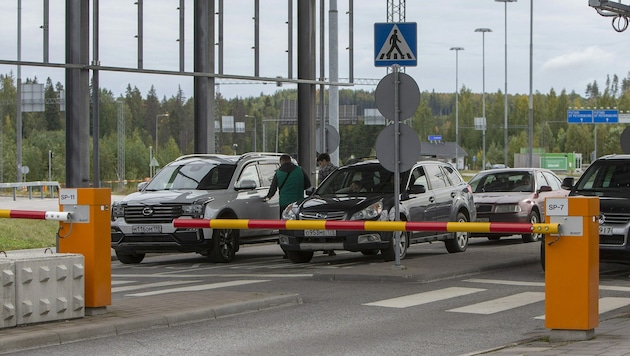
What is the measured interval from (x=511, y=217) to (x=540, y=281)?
9.68 m

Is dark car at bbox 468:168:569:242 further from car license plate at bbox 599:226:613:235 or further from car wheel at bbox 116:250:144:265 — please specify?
car license plate at bbox 599:226:613:235

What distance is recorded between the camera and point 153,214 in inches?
786

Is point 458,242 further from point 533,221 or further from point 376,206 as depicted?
point 533,221

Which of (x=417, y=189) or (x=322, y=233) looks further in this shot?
(x=417, y=189)

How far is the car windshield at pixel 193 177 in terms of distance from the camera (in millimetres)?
21156

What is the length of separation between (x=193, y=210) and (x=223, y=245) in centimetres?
87

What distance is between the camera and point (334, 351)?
9.88 meters

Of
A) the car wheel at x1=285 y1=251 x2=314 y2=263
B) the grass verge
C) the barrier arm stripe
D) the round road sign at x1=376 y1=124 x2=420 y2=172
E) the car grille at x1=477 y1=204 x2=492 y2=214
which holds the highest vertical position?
the round road sign at x1=376 y1=124 x2=420 y2=172

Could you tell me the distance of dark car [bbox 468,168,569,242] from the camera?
2584cm

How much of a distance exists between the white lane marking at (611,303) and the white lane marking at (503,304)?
750 millimetres

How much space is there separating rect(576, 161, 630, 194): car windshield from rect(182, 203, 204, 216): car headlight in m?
6.27

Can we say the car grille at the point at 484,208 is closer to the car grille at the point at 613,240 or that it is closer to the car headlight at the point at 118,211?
the car headlight at the point at 118,211

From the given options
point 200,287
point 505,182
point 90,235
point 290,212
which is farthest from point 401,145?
point 505,182

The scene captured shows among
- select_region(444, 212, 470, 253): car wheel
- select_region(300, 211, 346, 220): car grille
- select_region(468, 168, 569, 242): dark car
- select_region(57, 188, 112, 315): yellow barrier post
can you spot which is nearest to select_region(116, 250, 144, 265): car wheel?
select_region(300, 211, 346, 220): car grille
